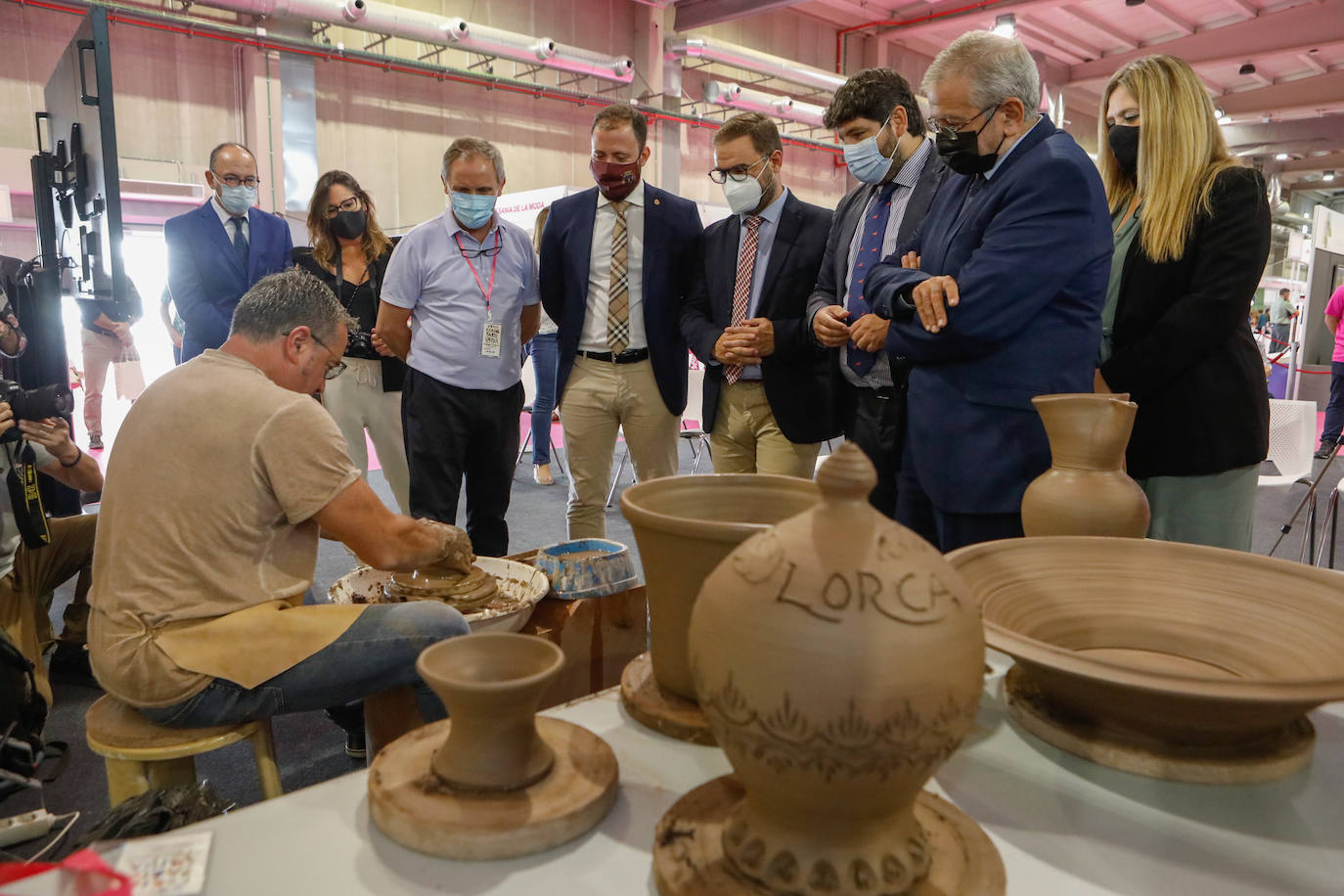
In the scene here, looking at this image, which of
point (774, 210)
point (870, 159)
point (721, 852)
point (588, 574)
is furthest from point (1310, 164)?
point (721, 852)

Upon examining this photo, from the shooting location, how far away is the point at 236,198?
3.55m

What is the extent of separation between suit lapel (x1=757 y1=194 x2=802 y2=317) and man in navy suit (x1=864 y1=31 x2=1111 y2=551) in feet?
3.13

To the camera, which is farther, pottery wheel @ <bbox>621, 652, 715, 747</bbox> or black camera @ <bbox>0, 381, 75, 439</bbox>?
black camera @ <bbox>0, 381, 75, 439</bbox>

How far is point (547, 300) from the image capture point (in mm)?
3045

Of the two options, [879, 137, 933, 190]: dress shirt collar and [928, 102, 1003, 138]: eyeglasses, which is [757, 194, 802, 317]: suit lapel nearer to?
[879, 137, 933, 190]: dress shirt collar

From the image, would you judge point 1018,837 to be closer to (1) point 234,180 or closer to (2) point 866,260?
(2) point 866,260

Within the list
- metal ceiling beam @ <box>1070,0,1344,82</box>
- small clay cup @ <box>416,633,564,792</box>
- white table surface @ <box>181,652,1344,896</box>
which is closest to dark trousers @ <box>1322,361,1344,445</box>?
metal ceiling beam @ <box>1070,0,1344,82</box>

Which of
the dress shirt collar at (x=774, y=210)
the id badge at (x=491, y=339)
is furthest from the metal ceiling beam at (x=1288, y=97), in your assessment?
the id badge at (x=491, y=339)

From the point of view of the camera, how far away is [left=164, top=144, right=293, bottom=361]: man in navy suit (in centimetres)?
346

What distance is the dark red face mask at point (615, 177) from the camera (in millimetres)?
2820

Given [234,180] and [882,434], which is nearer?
[882,434]

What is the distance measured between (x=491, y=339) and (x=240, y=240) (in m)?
1.40

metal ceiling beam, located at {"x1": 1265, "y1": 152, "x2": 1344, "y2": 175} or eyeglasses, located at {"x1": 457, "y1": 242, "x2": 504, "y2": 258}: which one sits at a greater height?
metal ceiling beam, located at {"x1": 1265, "y1": 152, "x2": 1344, "y2": 175}

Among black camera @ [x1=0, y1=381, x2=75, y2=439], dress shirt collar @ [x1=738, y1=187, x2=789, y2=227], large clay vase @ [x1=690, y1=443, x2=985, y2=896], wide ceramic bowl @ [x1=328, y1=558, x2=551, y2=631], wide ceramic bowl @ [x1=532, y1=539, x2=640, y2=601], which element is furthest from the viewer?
dress shirt collar @ [x1=738, y1=187, x2=789, y2=227]
